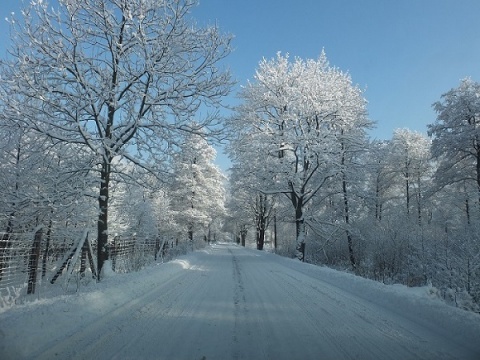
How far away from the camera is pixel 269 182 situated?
21703 mm

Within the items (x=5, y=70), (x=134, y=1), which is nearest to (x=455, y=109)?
(x=134, y=1)

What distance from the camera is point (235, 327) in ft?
15.8

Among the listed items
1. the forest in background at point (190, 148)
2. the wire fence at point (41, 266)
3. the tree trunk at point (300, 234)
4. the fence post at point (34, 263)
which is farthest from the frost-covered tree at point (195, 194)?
the fence post at point (34, 263)

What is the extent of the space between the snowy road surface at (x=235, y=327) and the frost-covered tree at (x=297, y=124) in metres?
Answer: 13.6

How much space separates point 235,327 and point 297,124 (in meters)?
17.6

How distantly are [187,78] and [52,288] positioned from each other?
738 centimetres

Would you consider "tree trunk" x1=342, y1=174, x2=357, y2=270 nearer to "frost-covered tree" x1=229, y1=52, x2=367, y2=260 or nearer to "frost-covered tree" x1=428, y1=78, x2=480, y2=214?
"frost-covered tree" x1=229, y1=52, x2=367, y2=260

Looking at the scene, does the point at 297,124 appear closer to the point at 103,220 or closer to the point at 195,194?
the point at 103,220

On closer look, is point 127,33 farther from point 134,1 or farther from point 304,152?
point 304,152

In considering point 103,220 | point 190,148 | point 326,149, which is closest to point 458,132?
point 326,149

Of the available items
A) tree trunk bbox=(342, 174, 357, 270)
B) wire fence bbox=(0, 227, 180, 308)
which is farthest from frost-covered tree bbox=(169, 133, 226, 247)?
wire fence bbox=(0, 227, 180, 308)

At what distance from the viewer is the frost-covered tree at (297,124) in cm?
2016

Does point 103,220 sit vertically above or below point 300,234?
above

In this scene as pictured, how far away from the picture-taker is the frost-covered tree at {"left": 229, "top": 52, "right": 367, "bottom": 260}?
66.1ft
